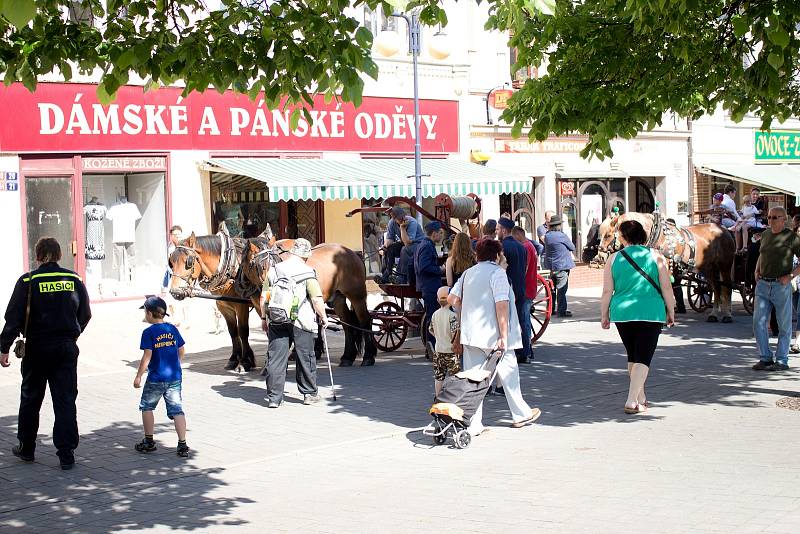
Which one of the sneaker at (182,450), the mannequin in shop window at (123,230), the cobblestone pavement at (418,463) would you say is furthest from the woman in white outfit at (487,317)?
the mannequin in shop window at (123,230)

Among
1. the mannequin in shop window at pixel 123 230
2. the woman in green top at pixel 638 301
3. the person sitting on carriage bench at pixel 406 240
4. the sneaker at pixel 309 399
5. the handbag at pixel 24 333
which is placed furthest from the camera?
the mannequin in shop window at pixel 123 230

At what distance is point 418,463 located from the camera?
826 centimetres

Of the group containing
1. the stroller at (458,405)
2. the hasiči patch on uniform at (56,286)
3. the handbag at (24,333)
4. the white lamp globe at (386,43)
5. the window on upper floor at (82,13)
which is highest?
the white lamp globe at (386,43)

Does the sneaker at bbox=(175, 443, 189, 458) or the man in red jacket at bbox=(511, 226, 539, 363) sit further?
the man in red jacket at bbox=(511, 226, 539, 363)

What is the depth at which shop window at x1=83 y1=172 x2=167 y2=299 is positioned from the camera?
19406 millimetres

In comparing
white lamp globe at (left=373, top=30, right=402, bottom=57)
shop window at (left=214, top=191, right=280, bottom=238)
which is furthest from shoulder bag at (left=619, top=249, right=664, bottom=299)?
white lamp globe at (left=373, top=30, right=402, bottom=57)

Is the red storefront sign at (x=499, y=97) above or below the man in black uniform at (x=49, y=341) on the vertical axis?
above

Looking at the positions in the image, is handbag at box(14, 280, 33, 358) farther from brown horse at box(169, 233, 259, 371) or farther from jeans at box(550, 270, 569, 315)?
jeans at box(550, 270, 569, 315)

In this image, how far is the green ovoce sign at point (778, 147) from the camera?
105 ft

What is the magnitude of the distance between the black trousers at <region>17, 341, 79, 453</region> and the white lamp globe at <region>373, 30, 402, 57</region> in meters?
15.8

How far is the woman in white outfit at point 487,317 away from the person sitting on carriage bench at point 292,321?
1.96 meters

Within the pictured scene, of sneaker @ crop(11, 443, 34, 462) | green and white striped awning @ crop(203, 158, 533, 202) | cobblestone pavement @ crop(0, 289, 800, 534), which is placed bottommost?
cobblestone pavement @ crop(0, 289, 800, 534)

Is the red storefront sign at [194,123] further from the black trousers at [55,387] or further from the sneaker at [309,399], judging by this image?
the black trousers at [55,387]

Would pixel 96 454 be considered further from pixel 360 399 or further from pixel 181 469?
pixel 360 399
